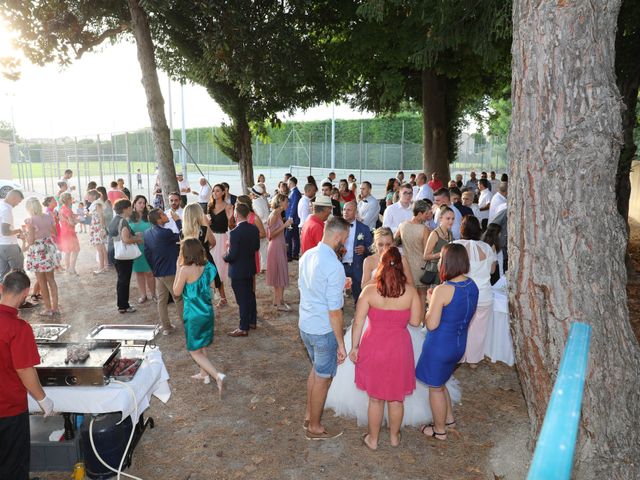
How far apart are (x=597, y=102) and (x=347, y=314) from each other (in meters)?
5.86

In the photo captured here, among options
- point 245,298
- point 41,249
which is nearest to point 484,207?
point 245,298

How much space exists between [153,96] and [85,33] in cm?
312

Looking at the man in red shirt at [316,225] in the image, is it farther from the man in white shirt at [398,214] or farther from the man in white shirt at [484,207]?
the man in white shirt at [484,207]

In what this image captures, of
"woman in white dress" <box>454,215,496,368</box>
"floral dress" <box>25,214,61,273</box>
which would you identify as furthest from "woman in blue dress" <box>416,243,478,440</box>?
"floral dress" <box>25,214,61,273</box>

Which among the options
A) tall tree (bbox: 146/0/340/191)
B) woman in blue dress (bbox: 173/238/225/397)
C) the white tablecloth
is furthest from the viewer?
tall tree (bbox: 146/0/340/191)

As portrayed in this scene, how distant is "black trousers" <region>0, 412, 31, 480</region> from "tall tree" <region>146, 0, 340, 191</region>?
32.7 ft

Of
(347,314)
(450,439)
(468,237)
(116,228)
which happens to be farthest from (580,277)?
(116,228)

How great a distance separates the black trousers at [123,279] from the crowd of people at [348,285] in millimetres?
23

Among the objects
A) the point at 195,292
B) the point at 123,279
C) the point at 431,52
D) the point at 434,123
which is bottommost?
the point at 123,279

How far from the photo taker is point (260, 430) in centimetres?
497

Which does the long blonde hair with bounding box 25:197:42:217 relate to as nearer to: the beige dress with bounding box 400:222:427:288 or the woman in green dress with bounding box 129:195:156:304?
the woman in green dress with bounding box 129:195:156:304

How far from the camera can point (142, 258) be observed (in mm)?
8500

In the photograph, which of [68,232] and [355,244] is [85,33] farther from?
[355,244]

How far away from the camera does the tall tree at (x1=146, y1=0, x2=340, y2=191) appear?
Answer: 40.1ft
